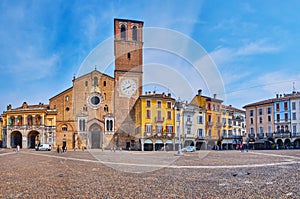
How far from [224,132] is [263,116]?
870cm

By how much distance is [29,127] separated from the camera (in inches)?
2052

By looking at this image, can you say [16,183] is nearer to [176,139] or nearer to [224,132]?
[176,139]

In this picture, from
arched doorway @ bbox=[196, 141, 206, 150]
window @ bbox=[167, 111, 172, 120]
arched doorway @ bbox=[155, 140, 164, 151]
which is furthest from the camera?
arched doorway @ bbox=[196, 141, 206, 150]

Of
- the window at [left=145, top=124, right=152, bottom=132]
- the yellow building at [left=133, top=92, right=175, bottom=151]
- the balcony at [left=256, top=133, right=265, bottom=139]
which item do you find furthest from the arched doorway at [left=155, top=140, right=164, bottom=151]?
the balcony at [left=256, top=133, right=265, bottom=139]

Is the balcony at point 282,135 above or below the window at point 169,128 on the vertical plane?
below

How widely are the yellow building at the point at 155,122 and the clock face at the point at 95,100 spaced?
877 cm

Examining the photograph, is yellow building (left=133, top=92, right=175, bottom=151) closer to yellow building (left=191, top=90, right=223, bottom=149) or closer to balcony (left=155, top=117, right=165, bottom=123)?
balcony (left=155, top=117, right=165, bottom=123)

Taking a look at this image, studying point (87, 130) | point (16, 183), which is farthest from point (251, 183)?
point (87, 130)

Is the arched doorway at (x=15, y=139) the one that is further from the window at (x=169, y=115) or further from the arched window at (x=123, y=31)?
the window at (x=169, y=115)

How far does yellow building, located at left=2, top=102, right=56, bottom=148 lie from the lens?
52062 mm

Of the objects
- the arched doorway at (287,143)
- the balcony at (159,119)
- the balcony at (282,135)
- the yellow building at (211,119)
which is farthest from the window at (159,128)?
the arched doorway at (287,143)

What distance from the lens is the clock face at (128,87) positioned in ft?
179

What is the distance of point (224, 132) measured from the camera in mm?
59250

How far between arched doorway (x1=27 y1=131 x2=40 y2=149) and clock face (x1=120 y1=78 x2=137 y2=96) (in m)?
17.2
